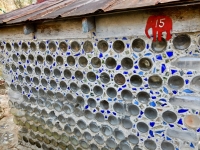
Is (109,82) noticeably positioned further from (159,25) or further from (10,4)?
(10,4)

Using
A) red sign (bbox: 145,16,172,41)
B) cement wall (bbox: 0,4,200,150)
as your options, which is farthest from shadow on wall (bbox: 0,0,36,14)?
red sign (bbox: 145,16,172,41)

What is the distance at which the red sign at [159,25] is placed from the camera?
242 cm

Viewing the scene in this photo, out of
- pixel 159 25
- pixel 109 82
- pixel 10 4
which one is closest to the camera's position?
pixel 159 25

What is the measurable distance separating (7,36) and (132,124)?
3264mm

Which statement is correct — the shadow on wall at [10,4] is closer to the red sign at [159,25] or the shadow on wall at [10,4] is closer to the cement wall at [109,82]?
the cement wall at [109,82]

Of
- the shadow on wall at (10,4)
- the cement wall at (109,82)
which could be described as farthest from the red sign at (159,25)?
the shadow on wall at (10,4)

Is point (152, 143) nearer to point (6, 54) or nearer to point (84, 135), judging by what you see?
point (84, 135)

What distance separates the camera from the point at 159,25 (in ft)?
8.08

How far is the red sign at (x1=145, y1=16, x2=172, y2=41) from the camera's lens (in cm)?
242

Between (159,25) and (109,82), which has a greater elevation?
(159,25)

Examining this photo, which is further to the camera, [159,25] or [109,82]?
[109,82]

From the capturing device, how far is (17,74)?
4.59 m

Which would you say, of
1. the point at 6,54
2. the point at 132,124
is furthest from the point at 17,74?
the point at 132,124

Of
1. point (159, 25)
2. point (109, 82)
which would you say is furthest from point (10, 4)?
point (159, 25)
